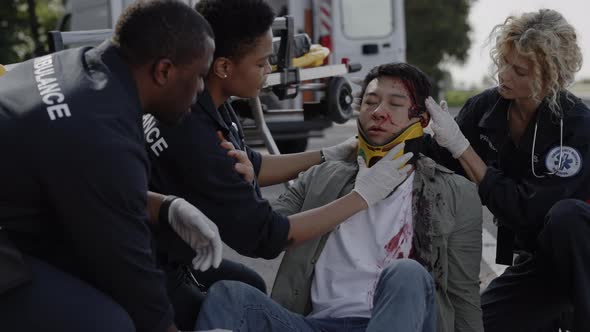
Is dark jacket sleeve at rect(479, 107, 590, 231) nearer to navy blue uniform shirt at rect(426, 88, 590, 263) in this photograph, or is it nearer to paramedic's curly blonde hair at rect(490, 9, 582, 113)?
navy blue uniform shirt at rect(426, 88, 590, 263)

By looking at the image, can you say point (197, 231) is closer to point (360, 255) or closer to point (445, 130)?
point (360, 255)

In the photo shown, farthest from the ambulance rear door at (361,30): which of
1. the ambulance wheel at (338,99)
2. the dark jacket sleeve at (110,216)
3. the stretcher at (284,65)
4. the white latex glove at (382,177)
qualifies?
the dark jacket sleeve at (110,216)

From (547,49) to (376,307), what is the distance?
1232 mm

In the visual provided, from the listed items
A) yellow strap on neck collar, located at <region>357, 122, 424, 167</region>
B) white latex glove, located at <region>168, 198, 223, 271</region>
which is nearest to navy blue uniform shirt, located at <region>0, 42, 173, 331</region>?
white latex glove, located at <region>168, 198, 223, 271</region>

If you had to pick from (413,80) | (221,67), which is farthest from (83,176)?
(413,80)

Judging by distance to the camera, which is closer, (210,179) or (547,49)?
(210,179)

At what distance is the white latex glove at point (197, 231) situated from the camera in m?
2.42

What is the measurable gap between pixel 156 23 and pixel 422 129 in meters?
1.31

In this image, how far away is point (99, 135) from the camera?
6.90ft

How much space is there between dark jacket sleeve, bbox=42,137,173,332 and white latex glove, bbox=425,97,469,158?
1.37 metres

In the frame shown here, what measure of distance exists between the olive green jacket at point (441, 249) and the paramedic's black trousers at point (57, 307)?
0.91 meters

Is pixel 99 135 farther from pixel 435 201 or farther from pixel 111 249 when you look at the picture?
pixel 435 201

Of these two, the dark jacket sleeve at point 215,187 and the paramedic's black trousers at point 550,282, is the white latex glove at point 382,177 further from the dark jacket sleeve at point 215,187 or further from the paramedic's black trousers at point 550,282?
the paramedic's black trousers at point 550,282

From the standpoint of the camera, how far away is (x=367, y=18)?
10.4 metres
